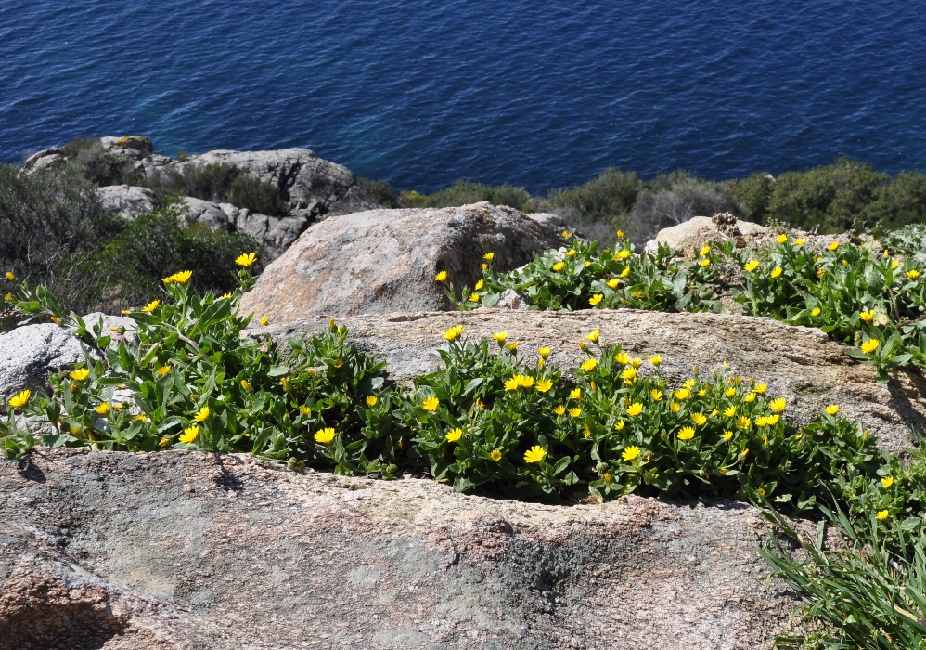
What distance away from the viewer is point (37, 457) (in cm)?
310

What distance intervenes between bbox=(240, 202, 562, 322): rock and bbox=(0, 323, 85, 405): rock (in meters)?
1.74

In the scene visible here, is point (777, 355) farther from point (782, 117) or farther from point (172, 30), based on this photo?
point (172, 30)

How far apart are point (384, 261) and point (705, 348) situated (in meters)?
2.52

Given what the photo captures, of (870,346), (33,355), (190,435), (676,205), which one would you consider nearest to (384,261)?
(33,355)

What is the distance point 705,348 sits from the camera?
4.16 m

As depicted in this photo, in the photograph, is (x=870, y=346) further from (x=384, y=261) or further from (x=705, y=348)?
(x=384, y=261)

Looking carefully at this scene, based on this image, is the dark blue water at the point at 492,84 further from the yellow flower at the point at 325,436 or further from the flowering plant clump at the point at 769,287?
the yellow flower at the point at 325,436

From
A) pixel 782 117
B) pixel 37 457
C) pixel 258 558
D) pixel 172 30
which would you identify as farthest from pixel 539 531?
pixel 172 30

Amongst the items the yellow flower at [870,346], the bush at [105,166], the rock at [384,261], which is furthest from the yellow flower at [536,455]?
the bush at [105,166]

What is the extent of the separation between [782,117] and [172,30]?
29.6 m

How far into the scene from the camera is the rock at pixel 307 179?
2523cm

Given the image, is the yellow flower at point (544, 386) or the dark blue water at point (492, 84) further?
the dark blue water at point (492, 84)

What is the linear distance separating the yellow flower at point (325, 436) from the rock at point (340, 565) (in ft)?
0.51

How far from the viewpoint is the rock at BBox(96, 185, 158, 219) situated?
20.4m
